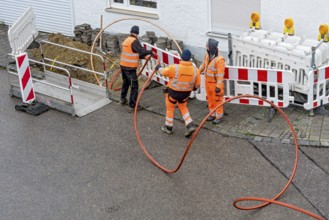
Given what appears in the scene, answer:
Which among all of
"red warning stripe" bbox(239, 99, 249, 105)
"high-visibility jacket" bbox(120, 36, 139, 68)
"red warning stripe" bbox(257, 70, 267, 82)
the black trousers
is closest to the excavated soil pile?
the black trousers

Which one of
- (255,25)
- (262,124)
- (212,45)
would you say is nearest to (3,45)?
(255,25)

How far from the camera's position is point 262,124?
10102 mm

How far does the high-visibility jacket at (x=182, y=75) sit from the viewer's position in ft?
31.1

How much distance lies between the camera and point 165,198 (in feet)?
26.9

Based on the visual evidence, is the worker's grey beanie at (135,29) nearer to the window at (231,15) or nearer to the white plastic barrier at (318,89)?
the window at (231,15)

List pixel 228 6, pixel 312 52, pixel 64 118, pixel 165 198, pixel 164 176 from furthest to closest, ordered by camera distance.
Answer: pixel 228 6, pixel 64 118, pixel 312 52, pixel 164 176, pixel 165 198

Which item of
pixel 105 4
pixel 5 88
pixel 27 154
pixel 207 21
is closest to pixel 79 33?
pixel 105 4

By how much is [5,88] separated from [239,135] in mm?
5874

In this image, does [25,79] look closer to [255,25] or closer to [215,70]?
[215,70]

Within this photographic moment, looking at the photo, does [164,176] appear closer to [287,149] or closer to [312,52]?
[287,149]

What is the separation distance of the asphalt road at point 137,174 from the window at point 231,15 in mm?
3025

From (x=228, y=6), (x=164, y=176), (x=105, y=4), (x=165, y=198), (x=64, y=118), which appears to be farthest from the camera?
(x=105, y=4)

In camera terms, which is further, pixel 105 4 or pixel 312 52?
pixel 105 4

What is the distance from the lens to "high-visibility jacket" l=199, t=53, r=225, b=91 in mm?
9820
